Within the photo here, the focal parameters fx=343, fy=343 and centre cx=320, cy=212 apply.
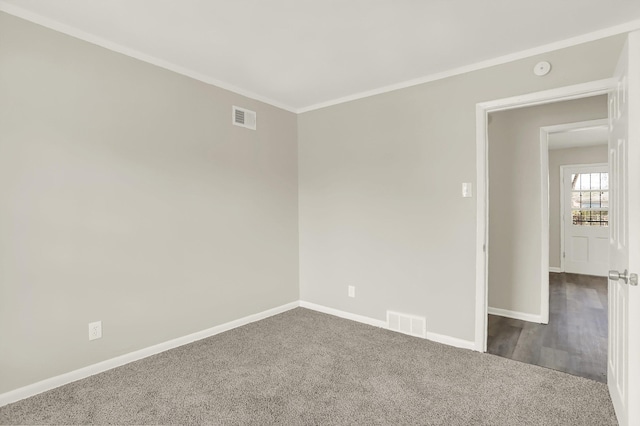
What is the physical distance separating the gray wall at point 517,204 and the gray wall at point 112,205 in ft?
8.77

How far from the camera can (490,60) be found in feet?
8.96

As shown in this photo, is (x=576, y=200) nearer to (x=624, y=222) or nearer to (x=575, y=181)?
(x=575, y=181)

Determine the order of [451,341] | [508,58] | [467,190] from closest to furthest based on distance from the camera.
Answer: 1. [508,58]
2. [467,190]
3. [451,341]

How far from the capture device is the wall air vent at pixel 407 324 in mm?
3145

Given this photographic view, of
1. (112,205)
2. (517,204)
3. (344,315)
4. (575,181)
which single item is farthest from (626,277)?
(575,181)

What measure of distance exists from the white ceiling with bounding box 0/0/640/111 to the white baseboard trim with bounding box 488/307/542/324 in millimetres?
2693

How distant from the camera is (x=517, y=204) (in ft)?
12.5

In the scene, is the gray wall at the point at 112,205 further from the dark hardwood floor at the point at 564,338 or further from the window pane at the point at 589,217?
the window pane at the point at 589,217

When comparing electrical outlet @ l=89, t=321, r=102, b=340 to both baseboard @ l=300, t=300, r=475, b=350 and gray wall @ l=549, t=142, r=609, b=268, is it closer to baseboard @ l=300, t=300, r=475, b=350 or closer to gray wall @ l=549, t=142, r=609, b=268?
baseboard @ l=300, t=300, r=475, b=350

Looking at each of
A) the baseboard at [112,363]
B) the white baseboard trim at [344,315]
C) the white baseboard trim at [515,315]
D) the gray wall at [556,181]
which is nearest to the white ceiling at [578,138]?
the gray wall at [556,181]

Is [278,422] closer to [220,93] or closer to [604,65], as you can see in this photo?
[220,93]

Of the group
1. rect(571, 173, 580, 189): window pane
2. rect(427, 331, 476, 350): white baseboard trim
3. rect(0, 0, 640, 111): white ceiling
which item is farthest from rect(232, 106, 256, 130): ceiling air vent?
rect(571, 173, 580, 189): window pane

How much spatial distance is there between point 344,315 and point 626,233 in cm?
260

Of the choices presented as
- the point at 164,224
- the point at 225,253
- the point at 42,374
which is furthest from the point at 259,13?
the point at 42,374
